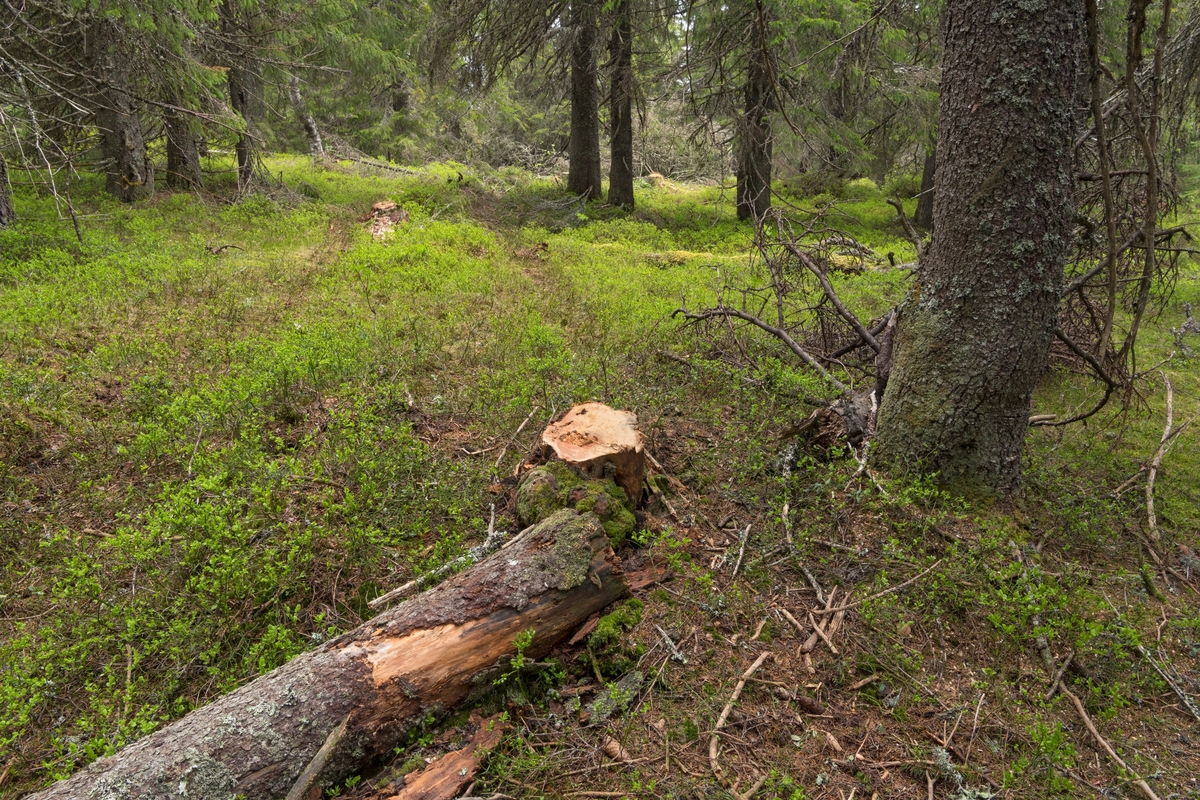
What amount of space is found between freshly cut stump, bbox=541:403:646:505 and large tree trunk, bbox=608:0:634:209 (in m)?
9.43

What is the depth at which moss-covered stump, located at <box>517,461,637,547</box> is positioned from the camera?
3.43 m

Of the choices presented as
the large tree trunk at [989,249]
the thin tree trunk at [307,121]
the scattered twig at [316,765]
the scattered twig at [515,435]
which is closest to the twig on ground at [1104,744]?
the large tree trunk at [989,249]

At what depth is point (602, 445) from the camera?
3.74 meters

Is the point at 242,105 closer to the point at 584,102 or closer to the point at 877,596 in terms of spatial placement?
the point at 584,102

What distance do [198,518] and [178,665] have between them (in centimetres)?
76

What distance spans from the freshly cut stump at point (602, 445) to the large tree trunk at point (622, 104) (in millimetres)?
9428

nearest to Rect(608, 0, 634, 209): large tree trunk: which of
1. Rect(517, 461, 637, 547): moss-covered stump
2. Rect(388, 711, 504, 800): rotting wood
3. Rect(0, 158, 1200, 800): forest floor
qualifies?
Rect(0, 158, 1200, 800): forest floor

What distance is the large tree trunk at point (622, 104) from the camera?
37.2 feet

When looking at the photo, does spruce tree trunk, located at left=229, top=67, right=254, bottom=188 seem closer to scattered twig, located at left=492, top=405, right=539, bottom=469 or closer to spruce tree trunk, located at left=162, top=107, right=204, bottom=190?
spruce tree trunk, located at left=162, top=107, right=204, bottom=190

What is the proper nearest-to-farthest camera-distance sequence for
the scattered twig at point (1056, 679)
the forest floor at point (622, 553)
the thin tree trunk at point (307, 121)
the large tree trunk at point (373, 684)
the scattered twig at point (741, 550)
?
the large tree trunk at point (373, 684) < the forest floor at point (622, 553) < the scattered twig at point (1056, 679) < the scattered twig at point (741, 550) < the thin tree trunk at point (307, 121)

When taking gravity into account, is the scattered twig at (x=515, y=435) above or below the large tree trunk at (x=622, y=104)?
below

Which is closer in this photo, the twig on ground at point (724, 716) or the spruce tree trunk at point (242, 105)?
the twig on ground at point (724, 716)

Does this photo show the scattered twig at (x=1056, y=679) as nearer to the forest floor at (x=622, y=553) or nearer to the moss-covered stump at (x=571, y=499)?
the forest floor at (x=622, y=553)

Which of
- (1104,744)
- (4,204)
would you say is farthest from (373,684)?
(4,204)
